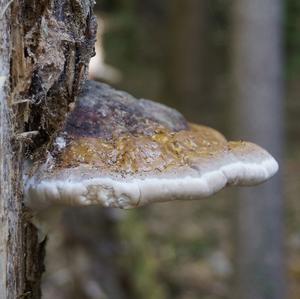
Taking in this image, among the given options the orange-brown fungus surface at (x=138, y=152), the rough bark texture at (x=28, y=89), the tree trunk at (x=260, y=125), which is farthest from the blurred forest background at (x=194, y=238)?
the rough bark texture at (x=28, y=89)

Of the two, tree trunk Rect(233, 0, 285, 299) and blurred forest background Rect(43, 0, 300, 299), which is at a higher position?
tree trunk Rect(233, 0, 285, 299)

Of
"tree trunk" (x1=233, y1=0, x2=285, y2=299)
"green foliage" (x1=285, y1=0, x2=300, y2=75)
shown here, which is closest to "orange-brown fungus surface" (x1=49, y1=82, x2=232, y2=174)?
"tree trunk" (x1=233, y1=0, x2=285, y2=299)

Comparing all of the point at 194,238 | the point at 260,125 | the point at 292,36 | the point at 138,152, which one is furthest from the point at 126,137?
the point at 292,36

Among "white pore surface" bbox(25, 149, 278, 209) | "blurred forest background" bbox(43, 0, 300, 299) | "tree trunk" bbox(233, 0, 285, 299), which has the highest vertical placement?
"white pore surface" bbox(25, 149, 278, 209)

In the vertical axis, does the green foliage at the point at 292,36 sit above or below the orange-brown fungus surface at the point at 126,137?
below

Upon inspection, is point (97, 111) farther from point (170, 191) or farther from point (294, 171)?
point (294, 171)

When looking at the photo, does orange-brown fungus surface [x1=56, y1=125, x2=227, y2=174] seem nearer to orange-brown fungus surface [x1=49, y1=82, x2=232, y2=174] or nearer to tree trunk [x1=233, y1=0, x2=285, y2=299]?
orange-brown fungus surface [x1=49, y1=82, x2=232, y2=174]

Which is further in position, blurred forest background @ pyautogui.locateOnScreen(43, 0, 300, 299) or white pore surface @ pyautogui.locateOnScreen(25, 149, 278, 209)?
blurred forest background @ pyautogui.locateOnScreen(43, 0, 300, 299)

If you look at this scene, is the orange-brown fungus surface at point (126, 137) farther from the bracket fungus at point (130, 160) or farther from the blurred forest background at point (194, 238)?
the blurred forest background at point (194, 238)
